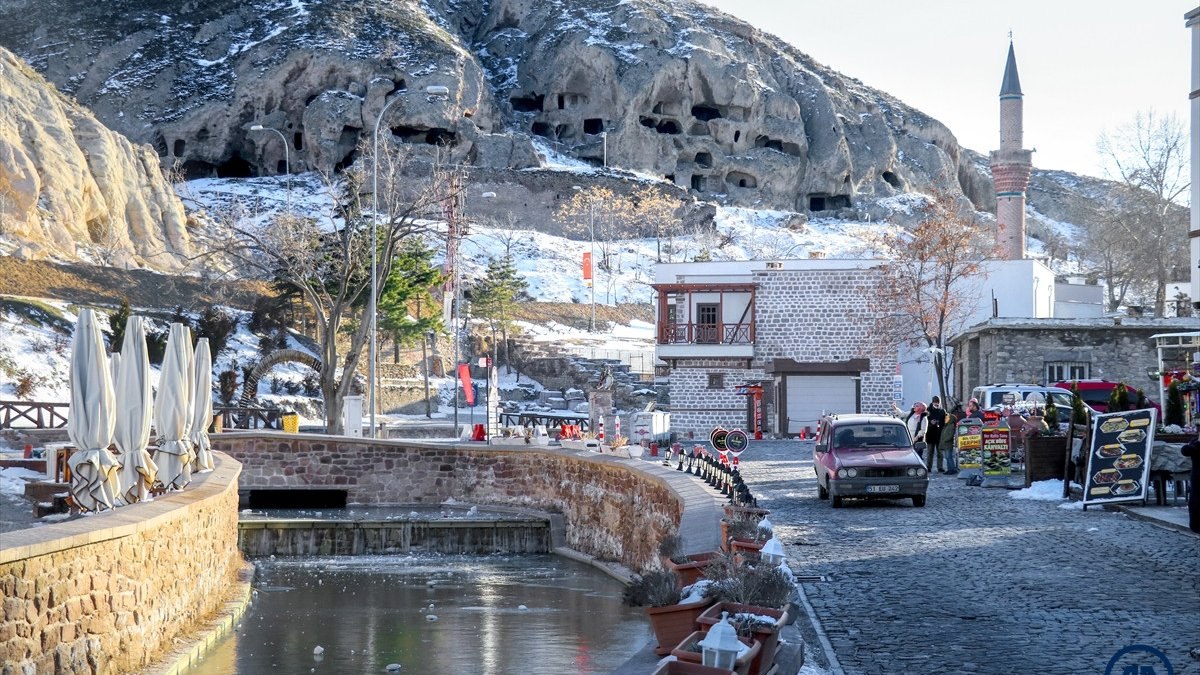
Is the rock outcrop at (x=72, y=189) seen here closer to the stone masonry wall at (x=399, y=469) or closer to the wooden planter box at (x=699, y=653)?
the stone masonry wall at (x=399, y=469)

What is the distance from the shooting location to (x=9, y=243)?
53.9 m

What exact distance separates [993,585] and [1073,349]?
27496 mm

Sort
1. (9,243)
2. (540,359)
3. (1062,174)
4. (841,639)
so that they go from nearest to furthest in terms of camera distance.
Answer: (841,639) → (9,243) → (540,359) → (1062,174)

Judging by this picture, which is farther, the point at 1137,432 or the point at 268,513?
the point at 268,513

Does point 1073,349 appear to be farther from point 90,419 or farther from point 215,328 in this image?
point 215,328

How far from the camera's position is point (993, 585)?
40.1ft

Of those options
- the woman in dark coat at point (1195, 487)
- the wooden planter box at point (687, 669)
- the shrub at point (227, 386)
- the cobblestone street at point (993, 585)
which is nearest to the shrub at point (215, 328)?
the shrub at point (227, 386)

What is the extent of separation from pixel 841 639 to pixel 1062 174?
599ft

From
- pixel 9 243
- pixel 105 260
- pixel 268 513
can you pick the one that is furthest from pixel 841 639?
pixel 105 260

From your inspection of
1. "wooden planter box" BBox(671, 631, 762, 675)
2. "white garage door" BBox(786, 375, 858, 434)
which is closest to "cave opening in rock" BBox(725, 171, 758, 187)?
"white garage door" BBox(786, 375, 858, 434)

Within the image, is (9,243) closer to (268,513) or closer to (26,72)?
(26,72)

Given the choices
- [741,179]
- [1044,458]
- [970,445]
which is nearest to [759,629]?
[1044,458]

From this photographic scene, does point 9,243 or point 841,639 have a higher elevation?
point 9,243

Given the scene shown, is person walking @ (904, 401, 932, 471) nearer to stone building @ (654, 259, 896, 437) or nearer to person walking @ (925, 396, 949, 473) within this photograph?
person walking @ (925, 396, 949, 473)
